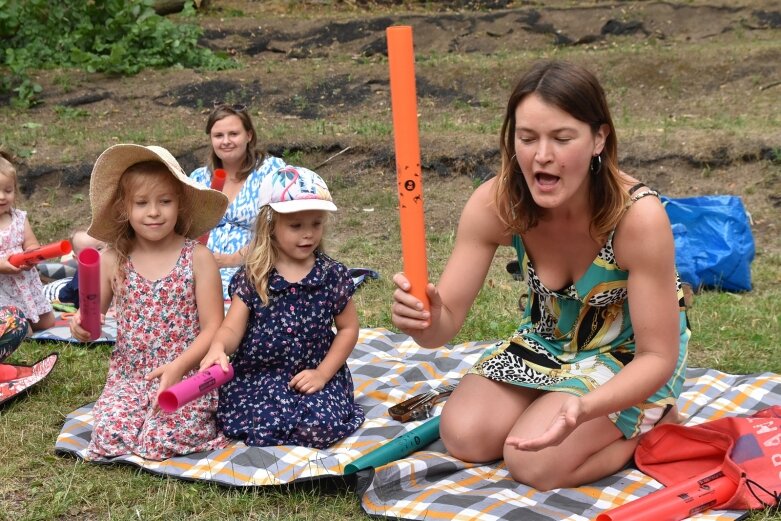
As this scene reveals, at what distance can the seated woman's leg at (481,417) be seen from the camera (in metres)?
3.14

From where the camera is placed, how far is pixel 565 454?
9.67 feet

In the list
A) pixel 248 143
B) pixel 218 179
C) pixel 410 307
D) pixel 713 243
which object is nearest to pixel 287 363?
pixel 410 307

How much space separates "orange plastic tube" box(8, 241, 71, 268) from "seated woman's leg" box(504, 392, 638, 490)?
5.81 ft

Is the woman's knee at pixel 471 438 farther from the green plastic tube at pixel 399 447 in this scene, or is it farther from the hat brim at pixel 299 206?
the hat brim at pixel 299 206

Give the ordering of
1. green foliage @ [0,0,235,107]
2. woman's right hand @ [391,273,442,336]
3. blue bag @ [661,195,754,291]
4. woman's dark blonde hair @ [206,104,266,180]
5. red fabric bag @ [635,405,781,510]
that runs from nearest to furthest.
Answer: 1. woman's right hand @ [391,273,442,336]
2. red fabric bag @ [635,405,781,510]
3. woman's dark blonde hair @ [206,104,266,180]
4. blue bag @ [661,195,754,291]
5. green foliage @ [0,0,235,107]

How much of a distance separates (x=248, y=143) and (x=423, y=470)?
2656 millimetres

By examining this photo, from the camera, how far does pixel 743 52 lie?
9.16m

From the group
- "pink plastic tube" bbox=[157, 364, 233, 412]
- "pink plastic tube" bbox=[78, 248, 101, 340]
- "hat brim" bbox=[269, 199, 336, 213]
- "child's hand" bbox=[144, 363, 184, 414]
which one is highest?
"hat brim" bbox=[269, 199, 336, 213]

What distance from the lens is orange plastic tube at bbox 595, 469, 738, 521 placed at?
8.71 feet

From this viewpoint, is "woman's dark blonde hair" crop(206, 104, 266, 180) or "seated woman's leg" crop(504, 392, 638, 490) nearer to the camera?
"seated woman's leg" crop(504, 392, 638, 490)

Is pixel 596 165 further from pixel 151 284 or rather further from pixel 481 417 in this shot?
pixel 151 284

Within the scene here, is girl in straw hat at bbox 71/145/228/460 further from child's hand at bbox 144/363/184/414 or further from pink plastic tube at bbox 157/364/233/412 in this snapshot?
pink plastic tube at bbox 157/364/233/412

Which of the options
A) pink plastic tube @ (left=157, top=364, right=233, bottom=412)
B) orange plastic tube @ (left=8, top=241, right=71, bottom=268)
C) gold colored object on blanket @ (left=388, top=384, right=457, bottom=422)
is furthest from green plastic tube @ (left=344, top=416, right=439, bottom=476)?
orange plastic tube @ (left=8, top=241, right=71, bottom=268)

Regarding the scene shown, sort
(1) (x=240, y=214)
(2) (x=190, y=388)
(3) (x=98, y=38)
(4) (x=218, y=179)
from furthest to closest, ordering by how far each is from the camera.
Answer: (3) (x=98, y=38)
(1) (x=240, y=214)
(4) (x=218, y=179)
(2) (x=190, y=388)
